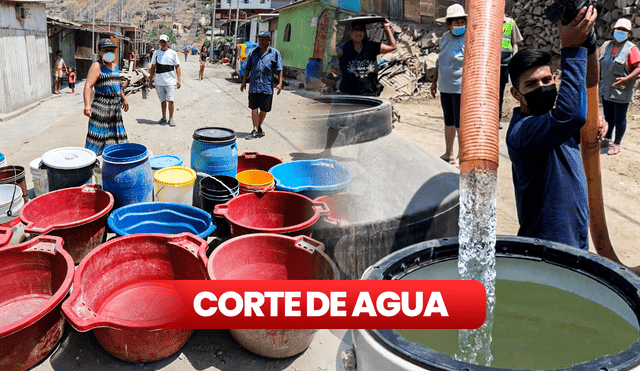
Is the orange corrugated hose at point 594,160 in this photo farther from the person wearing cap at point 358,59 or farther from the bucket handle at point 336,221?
the bucket handle at point 336,221

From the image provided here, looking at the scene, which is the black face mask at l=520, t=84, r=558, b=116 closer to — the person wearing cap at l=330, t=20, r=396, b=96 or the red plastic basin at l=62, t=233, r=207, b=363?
the person wearing cap at l=330, t=20, r=396, b=96

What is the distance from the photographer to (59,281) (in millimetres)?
3186

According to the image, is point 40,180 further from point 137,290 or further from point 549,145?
point 549,145

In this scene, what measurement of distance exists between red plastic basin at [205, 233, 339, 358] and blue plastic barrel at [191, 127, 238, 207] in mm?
1396

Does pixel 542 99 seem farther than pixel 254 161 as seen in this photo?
No

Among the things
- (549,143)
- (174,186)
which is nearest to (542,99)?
(549,143)

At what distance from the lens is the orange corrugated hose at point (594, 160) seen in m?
2.43

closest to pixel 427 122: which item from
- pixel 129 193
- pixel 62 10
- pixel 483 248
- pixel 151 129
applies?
pixel 151 129

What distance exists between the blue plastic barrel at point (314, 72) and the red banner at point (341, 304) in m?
0.68

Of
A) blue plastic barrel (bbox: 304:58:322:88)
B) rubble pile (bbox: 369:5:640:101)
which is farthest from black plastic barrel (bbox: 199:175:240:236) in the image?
rubble pile (bbox: 369:5:640:101)

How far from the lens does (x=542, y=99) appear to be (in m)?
2.12

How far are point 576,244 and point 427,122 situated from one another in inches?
316

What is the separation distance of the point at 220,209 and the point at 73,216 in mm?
1540

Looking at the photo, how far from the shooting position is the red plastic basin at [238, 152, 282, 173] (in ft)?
17.0
